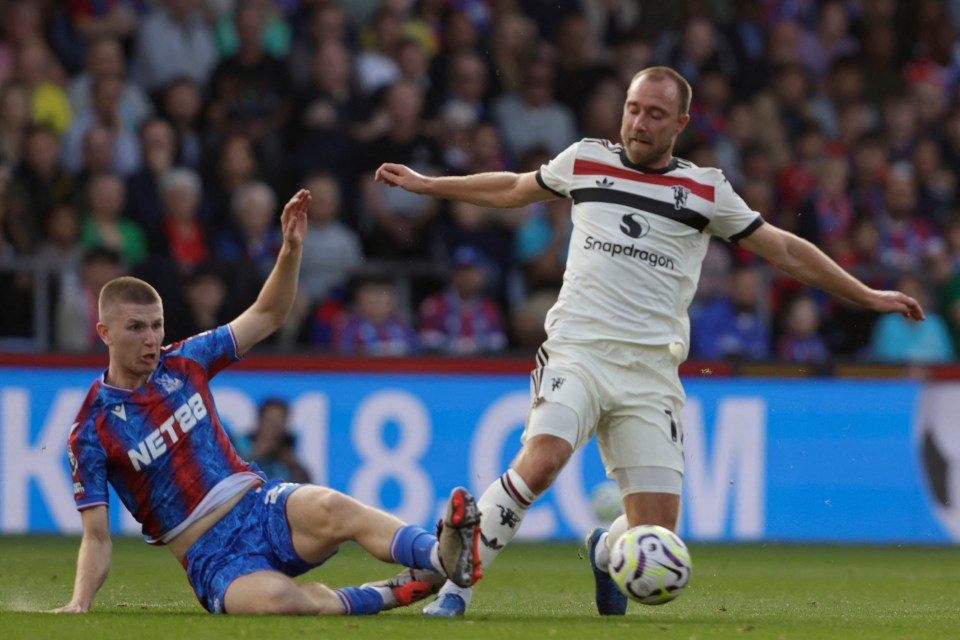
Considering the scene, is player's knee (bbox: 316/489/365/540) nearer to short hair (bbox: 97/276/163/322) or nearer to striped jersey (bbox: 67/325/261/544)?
striped jersey (bbox: 67/325/261/544)

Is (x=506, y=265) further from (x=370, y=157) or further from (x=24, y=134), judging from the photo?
(x=24, y=134)

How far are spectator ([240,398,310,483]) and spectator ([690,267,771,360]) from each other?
320 centimetres

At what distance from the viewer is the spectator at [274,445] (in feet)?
41.3

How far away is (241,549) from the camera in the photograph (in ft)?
23.1

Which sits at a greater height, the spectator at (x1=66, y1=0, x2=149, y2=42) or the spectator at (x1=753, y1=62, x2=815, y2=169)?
the spectator at (x1=66, y1=0, x2=149, y2=42)

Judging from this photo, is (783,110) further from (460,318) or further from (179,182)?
(179,182)

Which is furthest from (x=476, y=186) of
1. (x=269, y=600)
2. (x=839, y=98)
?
(x=839, y=98)

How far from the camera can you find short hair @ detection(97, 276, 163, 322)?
7016 millimetres

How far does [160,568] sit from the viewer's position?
10258mm

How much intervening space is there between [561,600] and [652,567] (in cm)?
186

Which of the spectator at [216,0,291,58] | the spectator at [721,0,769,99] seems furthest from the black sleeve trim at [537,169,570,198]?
the spectator at [721,0,769,99]

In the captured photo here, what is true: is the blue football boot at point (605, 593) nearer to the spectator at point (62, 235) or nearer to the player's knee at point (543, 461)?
the player's knee at point (543, 461)

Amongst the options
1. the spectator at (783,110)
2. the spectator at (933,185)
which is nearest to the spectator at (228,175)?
the spectator at (783,110)

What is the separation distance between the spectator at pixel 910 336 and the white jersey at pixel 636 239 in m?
6.87
